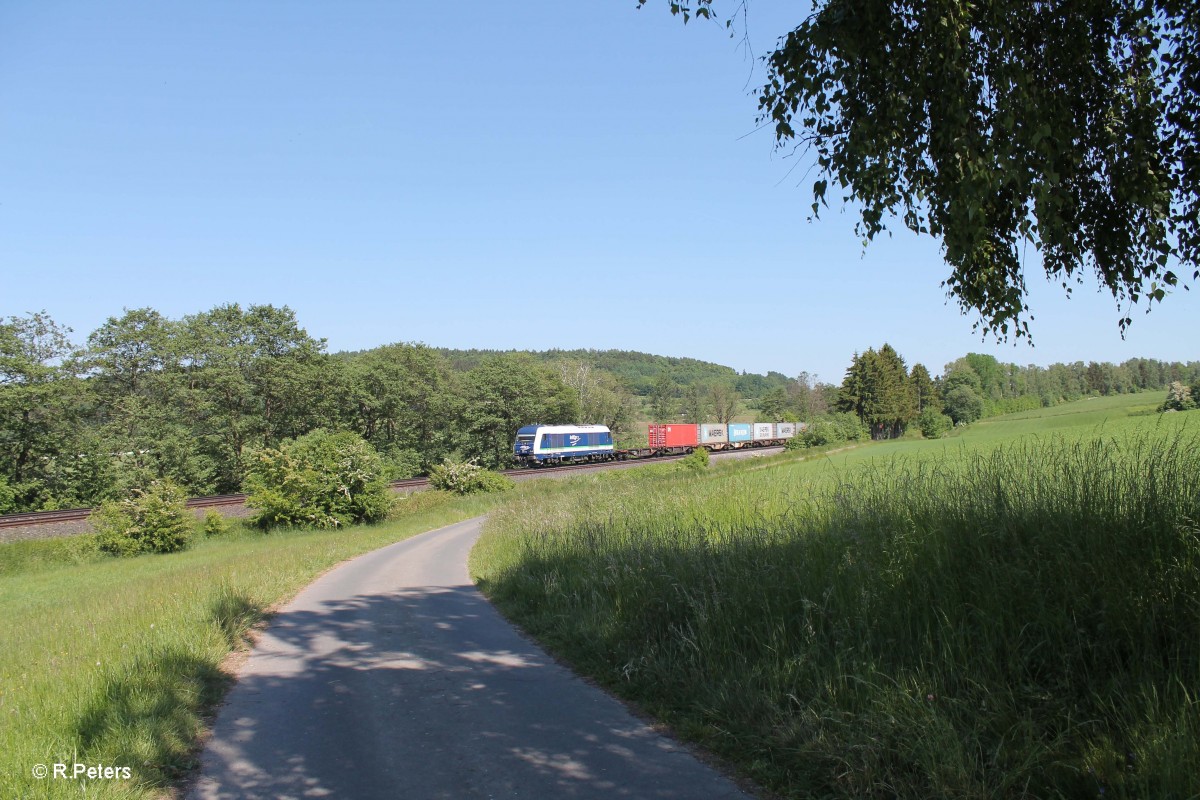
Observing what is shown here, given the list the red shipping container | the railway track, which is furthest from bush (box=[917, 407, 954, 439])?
the railway track

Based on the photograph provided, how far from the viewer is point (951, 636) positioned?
464cm

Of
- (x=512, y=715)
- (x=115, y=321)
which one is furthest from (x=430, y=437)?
(x=512, y=715)

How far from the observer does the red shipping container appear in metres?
71.8

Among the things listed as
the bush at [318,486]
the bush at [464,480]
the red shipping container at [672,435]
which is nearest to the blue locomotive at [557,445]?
the red shipping container at [672,435]

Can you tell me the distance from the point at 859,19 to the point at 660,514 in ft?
25.4

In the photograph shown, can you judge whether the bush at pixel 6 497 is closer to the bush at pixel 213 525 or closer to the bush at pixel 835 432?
the bush at pixel 213 525

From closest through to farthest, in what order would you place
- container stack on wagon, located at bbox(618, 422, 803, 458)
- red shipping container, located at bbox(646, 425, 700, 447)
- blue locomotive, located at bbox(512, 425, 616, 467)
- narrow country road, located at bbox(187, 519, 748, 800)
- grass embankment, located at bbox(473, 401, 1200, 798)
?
grass embankment, located at bbox(473, 401, 1200, 798) < narrow country road, located at bbox(187, 519, 748, 800) < blue locomotive, located at bbox(512, 425, 616, 467) < red shipping container, located at bbox(646, 425, 700, 447) < container stack on wagon, located at bbox(618, 422, 803, 458)

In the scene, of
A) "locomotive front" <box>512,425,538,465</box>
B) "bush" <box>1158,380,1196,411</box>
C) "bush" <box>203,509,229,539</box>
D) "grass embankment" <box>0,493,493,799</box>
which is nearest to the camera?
"grass embankment" <box>0,493,493,799</box>

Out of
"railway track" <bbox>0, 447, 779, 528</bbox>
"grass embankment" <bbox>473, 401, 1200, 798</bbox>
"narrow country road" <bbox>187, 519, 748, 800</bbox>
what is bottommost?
"railway track" <bbox>0, 447, 779, 528</bbox>

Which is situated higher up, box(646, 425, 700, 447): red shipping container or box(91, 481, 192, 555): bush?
box(646, 425, 700, 447): red shipping container

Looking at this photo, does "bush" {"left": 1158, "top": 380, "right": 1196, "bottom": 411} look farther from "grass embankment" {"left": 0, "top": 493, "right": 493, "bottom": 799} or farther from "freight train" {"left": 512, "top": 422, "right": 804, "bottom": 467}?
"freight train" {"left": 512, "top": 422, "right": 804, "bottom": 467}

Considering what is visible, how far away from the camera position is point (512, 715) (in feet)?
18.5

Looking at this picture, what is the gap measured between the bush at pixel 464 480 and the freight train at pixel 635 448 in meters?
15.7

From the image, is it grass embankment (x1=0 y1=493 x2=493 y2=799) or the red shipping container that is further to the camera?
the red shipping container
